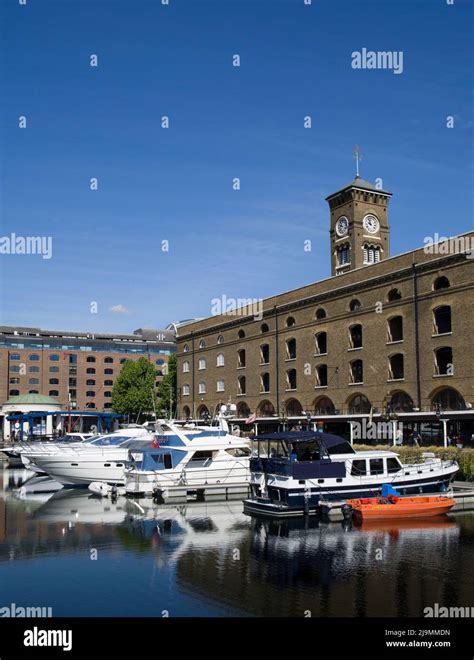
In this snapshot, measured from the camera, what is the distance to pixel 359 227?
7081 cm

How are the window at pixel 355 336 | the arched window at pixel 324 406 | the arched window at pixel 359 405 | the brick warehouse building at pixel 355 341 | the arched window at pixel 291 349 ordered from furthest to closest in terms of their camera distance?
the arched window at pixel 291 349 < the arched window at pixel 324 406 < the window at pixel 355 336 < the arched window at pixel 359 405 < the brick warehouse building at pixel 355 341

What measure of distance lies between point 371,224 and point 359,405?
87.6ft

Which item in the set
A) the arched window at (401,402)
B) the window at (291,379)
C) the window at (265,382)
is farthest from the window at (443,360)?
the window at (265,382)

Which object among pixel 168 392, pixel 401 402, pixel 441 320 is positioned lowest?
pixel 401 402

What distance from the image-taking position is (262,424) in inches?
2515

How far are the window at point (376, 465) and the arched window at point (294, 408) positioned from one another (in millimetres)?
28438

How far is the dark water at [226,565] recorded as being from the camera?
16.4 metres

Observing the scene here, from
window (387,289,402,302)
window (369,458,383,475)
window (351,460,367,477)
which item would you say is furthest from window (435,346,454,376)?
window (351,460,367,477)

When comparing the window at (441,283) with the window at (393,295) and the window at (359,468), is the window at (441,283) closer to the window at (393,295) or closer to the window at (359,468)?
the window at (393,295)

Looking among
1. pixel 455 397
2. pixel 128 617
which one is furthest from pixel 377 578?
pixel 455 397

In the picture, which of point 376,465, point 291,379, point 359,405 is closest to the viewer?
point 376,465

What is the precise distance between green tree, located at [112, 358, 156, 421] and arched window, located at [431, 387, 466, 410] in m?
52.8

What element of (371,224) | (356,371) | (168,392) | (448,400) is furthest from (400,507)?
(168,392)

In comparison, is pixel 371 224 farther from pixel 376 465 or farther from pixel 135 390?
pixel 376 465
